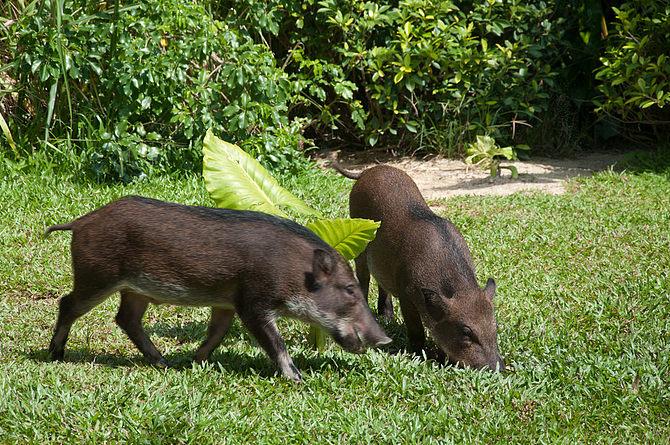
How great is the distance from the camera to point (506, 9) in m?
10.8

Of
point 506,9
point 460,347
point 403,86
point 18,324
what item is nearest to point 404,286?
point 460,347

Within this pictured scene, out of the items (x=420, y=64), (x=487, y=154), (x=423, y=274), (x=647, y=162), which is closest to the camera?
(x=423, y=274)

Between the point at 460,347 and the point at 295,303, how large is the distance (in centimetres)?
97

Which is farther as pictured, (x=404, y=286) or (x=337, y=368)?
(x=404, y=286)

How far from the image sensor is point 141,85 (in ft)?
28.4

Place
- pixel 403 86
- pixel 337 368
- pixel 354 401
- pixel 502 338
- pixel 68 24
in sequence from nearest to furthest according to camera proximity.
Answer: pixel 354 401 < pixel 337 368 < pixel 502 338 < pixel 68 24 < pixel 403 86

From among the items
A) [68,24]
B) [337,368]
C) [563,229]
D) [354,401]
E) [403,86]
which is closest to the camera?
[354,401]

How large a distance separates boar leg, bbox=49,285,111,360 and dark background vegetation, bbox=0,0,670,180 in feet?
A: 11.2

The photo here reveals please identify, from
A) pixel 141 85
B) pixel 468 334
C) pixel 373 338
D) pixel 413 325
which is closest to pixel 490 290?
pixel 468 334

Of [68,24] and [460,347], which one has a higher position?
[68,24]

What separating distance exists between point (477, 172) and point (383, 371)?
18.3 feet

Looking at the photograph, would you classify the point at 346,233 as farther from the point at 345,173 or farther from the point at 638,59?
the point at 638,59

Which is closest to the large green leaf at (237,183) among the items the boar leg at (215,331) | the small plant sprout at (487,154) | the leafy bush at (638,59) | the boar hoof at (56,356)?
the boar leg at (215,331)

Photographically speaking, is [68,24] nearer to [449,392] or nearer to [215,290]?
[215,290]
